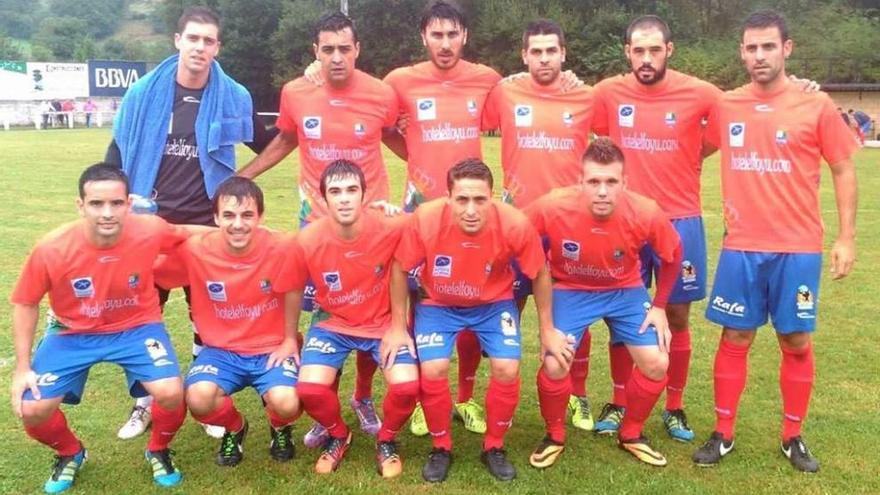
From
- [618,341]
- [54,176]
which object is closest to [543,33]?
[618,341]

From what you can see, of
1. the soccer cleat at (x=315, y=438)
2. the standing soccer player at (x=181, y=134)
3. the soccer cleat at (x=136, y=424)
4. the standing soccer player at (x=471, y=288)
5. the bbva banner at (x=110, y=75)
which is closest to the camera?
the standing soccer player at (x=471, y=288)

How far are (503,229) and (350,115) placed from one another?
1170 mm

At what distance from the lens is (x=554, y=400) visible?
162 inches

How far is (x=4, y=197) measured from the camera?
13117 millimetres

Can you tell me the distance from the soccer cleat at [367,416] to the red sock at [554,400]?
A: 0.96 metres

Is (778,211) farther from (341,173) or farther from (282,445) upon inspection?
(282,445)

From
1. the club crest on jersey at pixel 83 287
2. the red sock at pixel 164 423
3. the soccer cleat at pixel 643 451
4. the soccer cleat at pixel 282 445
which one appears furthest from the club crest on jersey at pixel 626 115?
the club crest on jersey at pixel 83 287

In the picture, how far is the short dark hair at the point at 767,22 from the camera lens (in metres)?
3.90

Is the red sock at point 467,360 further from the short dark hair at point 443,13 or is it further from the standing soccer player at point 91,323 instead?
the short dark hair at point 443,13

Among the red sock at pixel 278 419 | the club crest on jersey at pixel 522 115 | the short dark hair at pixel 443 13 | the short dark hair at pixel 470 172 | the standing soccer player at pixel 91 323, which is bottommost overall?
the red sock at pixel 278 419

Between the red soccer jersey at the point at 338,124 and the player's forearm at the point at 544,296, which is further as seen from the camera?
the red soccer jersey at the point at 338,124

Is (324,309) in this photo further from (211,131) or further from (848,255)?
(848,255)

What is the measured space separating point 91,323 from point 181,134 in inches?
47.1

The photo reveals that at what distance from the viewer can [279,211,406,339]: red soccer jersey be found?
13.5 feet
